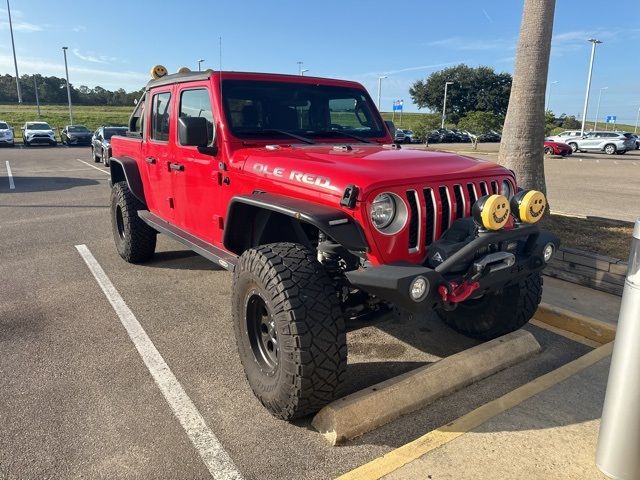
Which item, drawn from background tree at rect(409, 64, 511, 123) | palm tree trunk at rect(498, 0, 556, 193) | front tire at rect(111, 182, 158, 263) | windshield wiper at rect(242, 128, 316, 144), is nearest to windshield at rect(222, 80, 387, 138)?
windshield wiper at rect(242, 128, 316, 144)

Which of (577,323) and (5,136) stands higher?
(5,136)

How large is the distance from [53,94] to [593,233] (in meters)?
88.0

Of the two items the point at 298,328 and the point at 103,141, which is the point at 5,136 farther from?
the point at 298,328

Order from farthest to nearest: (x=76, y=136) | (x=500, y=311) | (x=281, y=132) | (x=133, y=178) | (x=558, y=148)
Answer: (x=76, y=136), (x=558, y=148), (x=133, y=178), (x=281, y=132), (x=500, y=311)

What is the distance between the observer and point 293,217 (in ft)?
9.73

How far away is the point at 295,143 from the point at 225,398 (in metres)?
1.95

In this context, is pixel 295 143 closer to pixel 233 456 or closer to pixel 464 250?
pixel 464 250

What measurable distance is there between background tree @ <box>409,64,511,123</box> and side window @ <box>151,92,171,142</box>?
210 ft

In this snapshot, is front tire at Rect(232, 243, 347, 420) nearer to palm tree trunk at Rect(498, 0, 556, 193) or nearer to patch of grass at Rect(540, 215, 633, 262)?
patch of grass at Rect(540, 215, 633, 262)

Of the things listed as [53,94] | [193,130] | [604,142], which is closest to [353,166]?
[193,130]

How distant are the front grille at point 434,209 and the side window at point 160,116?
2869mm

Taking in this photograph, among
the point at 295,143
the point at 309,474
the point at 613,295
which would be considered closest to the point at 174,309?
the point at 295,143

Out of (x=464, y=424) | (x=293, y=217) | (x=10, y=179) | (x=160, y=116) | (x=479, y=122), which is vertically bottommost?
(x=10, y=179)

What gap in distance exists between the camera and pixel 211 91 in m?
3.97
